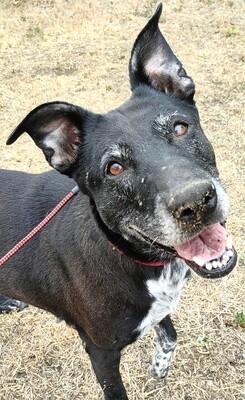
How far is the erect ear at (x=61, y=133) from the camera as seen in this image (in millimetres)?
2897

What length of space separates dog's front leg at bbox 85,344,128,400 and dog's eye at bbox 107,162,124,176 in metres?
1.26

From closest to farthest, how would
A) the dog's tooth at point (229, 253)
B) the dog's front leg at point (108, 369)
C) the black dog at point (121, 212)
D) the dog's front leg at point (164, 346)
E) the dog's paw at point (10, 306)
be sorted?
the black dog at point (121, 212), the dog's tooth at point (229, 253), the dog's front leg at point (108, 369), the dog's front leg at point (164, 346), the dog's paw at point (10, 306)

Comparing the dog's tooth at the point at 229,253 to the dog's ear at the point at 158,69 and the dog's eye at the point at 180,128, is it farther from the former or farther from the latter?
the dog's ear at the point at 158,69

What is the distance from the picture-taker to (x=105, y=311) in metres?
3.03

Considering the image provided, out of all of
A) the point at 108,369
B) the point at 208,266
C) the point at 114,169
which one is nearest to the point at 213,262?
the point at 208,266

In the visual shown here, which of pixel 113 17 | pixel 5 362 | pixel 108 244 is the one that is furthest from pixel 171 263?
pixel 113 17

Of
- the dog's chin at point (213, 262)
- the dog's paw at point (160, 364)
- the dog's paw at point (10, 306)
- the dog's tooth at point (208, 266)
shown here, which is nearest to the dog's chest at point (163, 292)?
the dog's chin at point (213, 262)

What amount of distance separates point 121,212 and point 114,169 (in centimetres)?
25

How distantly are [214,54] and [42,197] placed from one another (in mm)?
6658

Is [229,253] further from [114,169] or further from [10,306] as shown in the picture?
[10,306]

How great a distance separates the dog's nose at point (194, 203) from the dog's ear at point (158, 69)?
3.22 feet

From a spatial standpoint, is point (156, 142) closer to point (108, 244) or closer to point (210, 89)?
point (108, 244)

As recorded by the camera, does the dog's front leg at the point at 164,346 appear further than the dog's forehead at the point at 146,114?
Yes

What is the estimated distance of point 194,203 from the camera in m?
2.26
